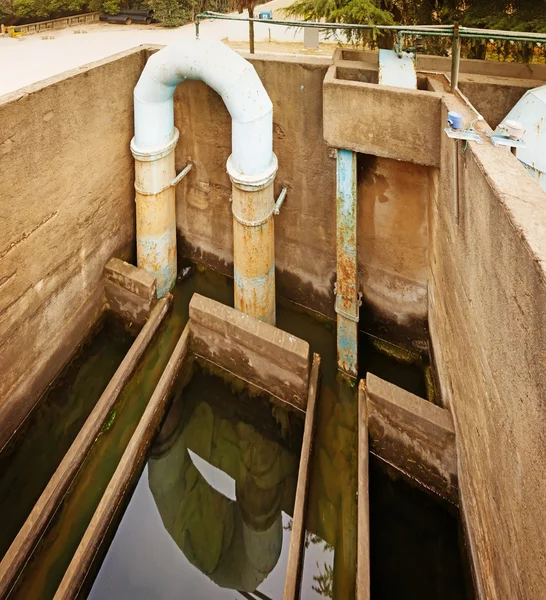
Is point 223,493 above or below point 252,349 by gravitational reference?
below

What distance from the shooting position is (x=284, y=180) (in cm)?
491

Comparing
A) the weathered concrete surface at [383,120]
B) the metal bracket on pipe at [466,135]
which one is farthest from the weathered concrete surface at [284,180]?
the metal bracket on pipe at [466,135]

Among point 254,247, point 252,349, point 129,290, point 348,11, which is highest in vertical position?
point 348,11

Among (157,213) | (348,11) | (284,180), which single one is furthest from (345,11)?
(157,213)

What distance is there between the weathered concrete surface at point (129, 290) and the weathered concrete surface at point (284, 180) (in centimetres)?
111

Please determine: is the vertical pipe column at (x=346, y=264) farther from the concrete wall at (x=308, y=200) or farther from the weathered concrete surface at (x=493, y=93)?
the weathered concrete surface at (x=493, y=93)

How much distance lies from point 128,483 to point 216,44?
377 cm

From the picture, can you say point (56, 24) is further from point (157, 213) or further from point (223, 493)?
point (223, 493)

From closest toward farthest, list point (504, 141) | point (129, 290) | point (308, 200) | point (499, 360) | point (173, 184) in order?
point (499, 360), point (504, 141), point (308, 200), point (129, 290), point (173, 184)

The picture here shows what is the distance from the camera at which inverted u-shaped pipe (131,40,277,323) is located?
399 cm

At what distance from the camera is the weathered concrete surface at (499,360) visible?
5.65 feet

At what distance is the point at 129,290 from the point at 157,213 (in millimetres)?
897

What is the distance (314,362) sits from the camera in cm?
425

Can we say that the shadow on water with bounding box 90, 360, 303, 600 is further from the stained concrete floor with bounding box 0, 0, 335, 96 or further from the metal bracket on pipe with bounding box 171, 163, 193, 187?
the stained concrete floor with bounding box 0, 0, 335, 96
